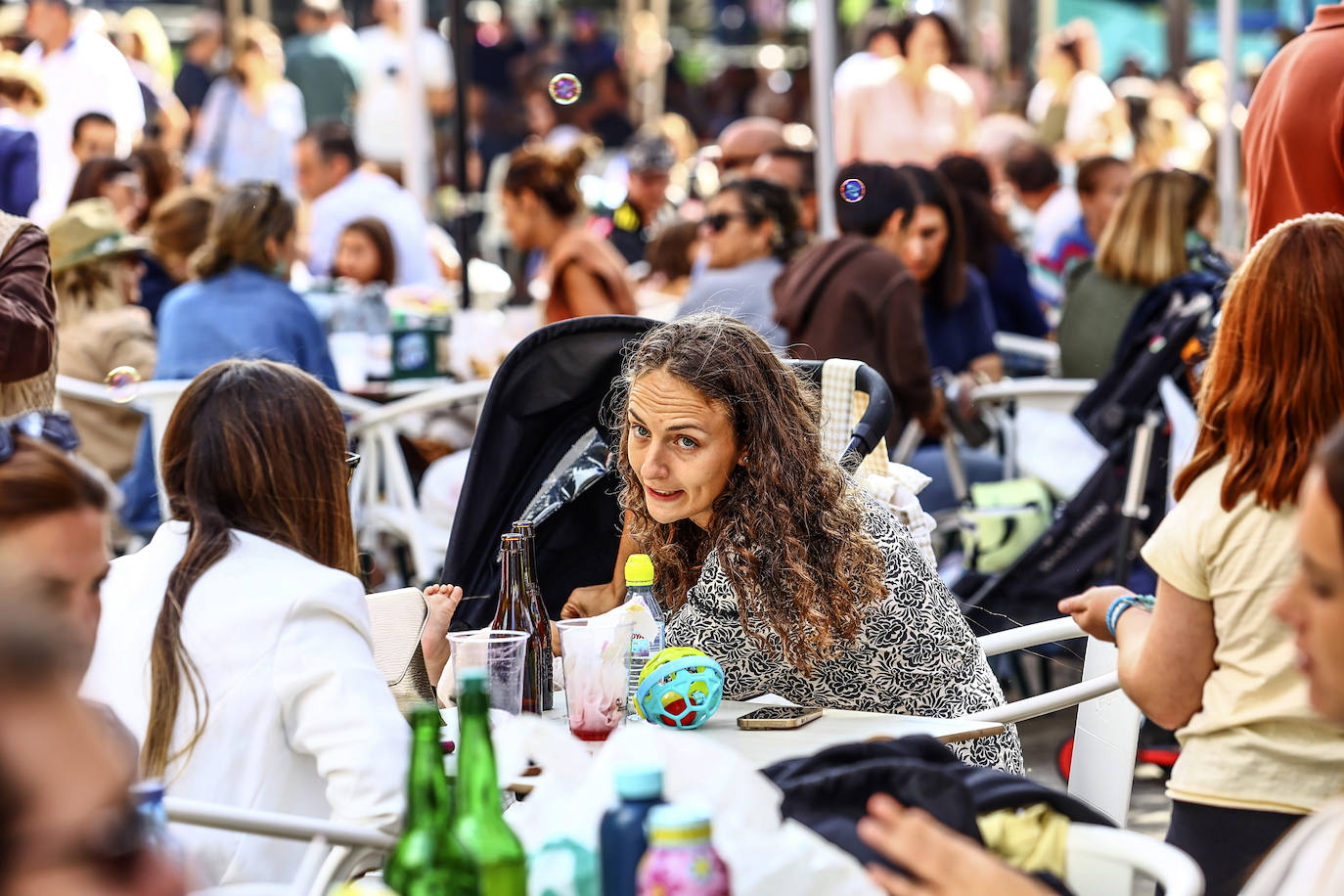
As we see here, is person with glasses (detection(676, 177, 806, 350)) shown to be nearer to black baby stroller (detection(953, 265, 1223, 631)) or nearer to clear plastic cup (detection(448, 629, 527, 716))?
black baby stroller (detection(953, 265, 1223, 631))

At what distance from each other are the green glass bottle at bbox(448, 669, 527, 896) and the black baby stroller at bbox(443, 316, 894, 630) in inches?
66.7

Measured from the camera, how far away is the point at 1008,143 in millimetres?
10859

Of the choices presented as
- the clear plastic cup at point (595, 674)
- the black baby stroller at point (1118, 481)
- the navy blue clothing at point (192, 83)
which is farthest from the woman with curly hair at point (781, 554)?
the navy blue clothing at point (192, 83)

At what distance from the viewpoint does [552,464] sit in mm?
3555

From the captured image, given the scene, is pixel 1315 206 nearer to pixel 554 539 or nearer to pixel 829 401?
pixel 829 401

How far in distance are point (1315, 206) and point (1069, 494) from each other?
5.76 ft

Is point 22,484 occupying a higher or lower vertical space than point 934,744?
higher

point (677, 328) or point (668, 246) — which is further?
point (668, 246)

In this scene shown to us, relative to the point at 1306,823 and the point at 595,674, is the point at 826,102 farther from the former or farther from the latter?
the point at 1306,823

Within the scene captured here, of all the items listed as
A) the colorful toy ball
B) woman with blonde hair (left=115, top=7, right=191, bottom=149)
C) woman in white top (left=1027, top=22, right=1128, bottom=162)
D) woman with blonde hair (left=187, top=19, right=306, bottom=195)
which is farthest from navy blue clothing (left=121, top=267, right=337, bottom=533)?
woman in white top (left=1027, top=22, right=1128, bottom=162)

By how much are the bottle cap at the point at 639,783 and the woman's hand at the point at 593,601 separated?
5.66 feet

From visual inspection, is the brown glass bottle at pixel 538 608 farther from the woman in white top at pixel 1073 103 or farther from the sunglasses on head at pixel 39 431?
the woman in white top at pixel 1073 103

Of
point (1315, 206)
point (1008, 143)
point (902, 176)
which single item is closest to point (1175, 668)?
point (1315, 206)

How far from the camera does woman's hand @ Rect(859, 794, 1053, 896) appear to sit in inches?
65.4
